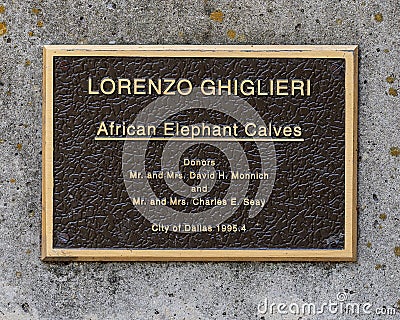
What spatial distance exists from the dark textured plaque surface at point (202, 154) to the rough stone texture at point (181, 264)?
0.37ft

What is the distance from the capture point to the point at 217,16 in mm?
2320

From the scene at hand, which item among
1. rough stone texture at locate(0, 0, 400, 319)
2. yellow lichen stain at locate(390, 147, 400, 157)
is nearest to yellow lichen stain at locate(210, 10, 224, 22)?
rough stone texture at locate(0, 0, 400, 319)

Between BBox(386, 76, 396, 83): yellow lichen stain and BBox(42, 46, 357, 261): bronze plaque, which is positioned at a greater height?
BBox(386, 76, 396, 83): yellow lichen stain

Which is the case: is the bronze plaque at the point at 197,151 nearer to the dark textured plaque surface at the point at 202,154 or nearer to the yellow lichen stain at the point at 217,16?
the dark textured plaque surface at the point at 202,154

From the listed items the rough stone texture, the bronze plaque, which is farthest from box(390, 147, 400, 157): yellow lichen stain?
the bronze plaque

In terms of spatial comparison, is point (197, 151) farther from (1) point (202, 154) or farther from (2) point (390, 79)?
(2) point (390, 79)

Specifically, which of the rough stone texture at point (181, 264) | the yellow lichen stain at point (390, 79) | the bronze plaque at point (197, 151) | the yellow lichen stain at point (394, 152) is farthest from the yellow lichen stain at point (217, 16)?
the yellow lichen stain at point (394, 152)

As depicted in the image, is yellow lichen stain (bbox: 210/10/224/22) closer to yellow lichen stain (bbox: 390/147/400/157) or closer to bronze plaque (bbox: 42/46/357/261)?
bronze plaque (bbox: 42/46/357/261)

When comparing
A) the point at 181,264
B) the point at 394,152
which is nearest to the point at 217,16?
the point at 394,152

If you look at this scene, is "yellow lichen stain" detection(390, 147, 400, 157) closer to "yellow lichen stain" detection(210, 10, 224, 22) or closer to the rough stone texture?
the rough stone texture

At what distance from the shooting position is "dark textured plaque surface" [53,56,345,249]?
7.37 ft

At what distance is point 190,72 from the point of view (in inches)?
88.6

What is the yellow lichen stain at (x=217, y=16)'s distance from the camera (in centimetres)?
232

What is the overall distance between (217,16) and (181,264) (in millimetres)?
1053
